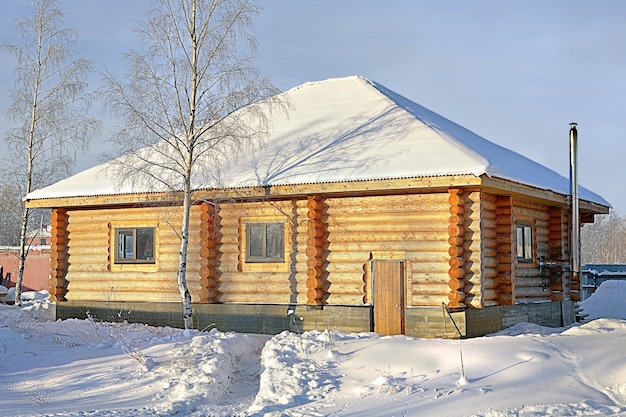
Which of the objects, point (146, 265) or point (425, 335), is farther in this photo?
point (146, 265)

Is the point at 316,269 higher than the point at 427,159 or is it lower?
lower

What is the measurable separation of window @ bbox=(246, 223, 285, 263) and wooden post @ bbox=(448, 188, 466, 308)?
4.19 metres

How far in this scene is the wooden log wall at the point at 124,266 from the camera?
19.6 m

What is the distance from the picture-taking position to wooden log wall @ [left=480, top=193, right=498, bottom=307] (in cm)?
1705

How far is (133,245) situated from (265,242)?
Answer: 4087mm

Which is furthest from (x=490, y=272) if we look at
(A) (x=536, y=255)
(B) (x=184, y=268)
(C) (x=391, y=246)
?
(B) (x=184, y=268)

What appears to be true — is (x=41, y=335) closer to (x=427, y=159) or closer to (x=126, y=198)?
(x=126, y=198)

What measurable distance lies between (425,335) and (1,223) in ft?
206

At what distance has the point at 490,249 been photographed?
17359mm

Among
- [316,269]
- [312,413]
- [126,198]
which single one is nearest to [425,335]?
[316,269]

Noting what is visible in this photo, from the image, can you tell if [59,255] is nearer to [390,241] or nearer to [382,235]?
[382,235]

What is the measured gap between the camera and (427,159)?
16.4 metres

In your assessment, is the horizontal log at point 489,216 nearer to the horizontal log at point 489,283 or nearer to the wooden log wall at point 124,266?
the horizontal log at point 489,283

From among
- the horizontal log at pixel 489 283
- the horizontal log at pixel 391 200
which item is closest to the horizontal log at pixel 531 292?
the horizontal log at pixel 489 283
